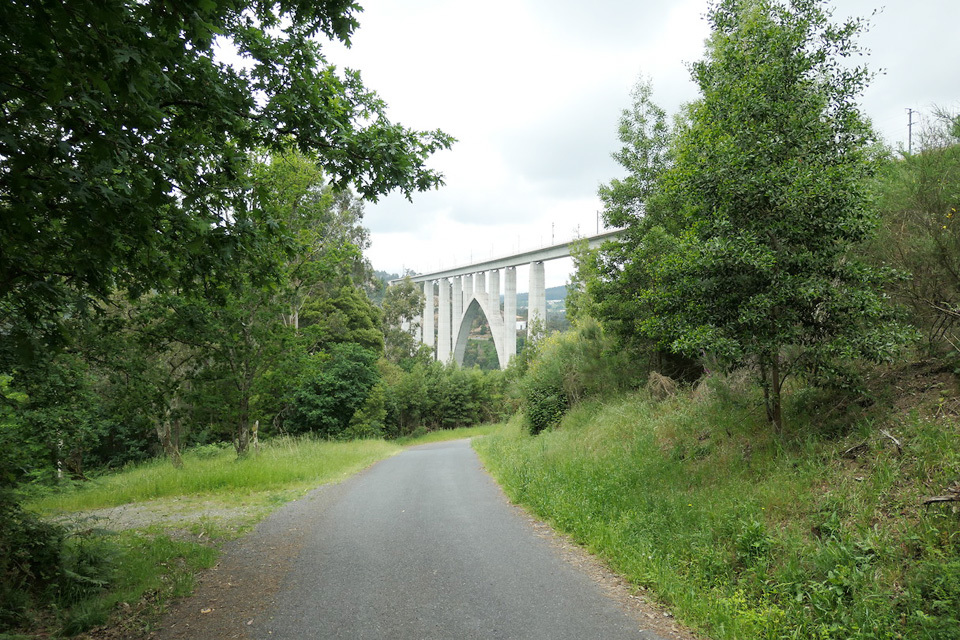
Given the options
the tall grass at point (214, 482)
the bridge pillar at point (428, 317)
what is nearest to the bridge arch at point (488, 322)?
the bridge pillar at point (428, 317)

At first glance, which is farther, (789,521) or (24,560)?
(789,521)

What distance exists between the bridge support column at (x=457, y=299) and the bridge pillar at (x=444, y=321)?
6.96ft

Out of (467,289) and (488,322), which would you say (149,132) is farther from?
(467,289)

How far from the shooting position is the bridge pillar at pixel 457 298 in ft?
168

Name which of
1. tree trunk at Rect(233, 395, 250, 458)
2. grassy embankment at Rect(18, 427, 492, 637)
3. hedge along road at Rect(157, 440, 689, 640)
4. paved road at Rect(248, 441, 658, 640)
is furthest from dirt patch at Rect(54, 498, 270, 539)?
tree trunk at Rect(233, 395, 250, 458)

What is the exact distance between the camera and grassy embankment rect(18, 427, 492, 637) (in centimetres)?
391

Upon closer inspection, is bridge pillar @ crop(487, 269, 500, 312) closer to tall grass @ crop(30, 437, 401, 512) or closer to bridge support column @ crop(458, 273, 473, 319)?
bridge support column @ crop(458, 273, 473, 319)

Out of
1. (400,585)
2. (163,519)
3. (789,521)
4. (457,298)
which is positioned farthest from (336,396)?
(457,298)

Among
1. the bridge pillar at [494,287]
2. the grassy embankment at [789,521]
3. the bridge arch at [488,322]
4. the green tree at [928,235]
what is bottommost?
the grassy embankment at [789,521]

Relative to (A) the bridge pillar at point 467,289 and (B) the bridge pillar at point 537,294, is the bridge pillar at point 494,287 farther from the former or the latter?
(B) the bridge pillar at point 537,294

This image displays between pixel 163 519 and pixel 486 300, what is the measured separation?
38.4 metres

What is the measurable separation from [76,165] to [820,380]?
717 centimetres

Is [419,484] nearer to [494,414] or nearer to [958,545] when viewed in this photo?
[958,545]

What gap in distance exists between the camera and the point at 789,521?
4.51 meters
